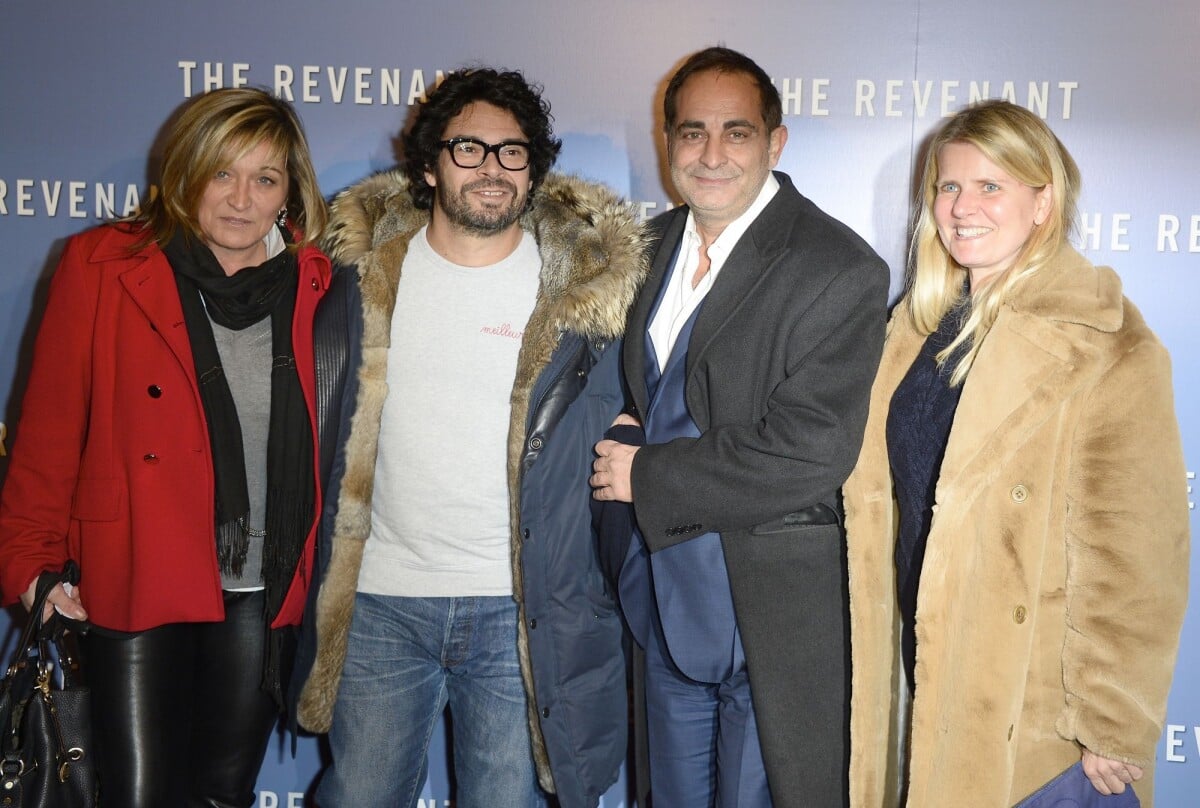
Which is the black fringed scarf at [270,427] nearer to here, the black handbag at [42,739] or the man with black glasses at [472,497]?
the man with black glasses at [472,497]

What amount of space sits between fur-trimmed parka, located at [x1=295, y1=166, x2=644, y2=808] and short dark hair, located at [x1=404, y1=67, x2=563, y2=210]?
24 cm

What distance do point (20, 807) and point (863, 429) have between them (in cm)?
214

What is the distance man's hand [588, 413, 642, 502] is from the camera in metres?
2.49

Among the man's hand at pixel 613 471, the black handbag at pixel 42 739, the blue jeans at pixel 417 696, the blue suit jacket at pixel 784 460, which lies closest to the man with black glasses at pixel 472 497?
the blue jeans at pixel 417 696

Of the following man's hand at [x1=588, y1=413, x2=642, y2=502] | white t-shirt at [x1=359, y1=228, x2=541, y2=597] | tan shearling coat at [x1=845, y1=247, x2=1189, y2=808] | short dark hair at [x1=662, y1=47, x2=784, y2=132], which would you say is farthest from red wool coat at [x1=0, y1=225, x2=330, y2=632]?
tan shearling coat at [x1=845, y1=247, x2=1189, y2=808]

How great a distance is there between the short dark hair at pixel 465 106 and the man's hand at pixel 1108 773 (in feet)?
6.45

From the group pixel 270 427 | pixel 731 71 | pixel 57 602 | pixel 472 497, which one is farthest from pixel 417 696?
pixel 731 71

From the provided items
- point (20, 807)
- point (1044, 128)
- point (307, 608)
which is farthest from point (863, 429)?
point (20, 807)

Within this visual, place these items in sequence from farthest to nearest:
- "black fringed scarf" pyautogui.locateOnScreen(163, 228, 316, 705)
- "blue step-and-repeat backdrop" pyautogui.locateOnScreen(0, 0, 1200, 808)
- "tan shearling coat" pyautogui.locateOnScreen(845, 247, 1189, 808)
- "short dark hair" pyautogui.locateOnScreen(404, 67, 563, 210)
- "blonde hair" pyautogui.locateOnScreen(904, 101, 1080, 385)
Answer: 1. "blue step-and-repeat backdrop" pyautogui.locateOnScreen(0, 0, 1200, 808)
2. "short dark hair" pyautogui.locateOnScreen(404, 67, 563, 210)
3. "black fringed scarf" pyautogui.locateOnScreen(163, 228, 316, 705)
4. "blonde hair" pyautogui.locateOnScreen(904, 101, 1080, 385)
5. "tan shearling coat" pyautogui.locateOnScreen(845, 247, 1189, 808)

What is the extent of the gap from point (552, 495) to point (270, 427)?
75cm

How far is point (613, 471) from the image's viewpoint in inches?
98.7

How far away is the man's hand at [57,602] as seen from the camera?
2543 mm

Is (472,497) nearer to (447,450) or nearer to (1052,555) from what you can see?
(447,450)

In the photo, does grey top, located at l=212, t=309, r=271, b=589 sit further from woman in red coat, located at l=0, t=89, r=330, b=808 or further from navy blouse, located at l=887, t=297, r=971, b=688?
navy blouse, located at l=887, t=297, r=971, b=688
